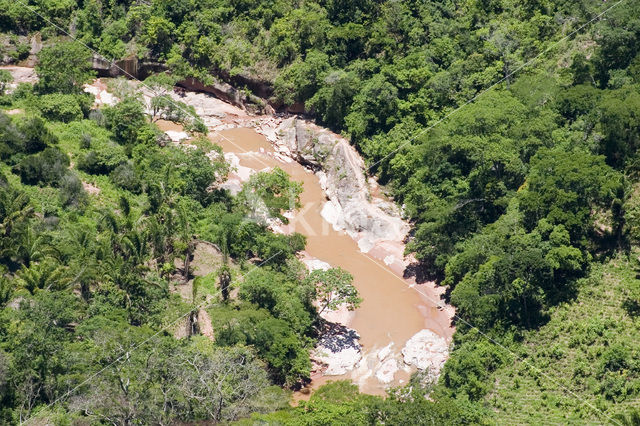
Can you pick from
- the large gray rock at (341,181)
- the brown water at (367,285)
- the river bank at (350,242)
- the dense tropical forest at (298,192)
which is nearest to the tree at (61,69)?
the dense tropical forest at (298,192)

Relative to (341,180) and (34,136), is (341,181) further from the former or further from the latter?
(34,136)

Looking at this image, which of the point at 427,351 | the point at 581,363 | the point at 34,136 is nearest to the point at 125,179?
the point at 34,136

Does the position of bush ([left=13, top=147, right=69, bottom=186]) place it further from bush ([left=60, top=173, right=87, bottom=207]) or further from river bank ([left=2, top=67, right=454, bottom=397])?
river bank ([left=2, top=67, right=454, bottom=397])

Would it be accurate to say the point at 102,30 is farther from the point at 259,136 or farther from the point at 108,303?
the point at 108,303

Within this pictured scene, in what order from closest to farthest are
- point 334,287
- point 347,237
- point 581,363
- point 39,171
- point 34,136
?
point 581,363
point 334,287
point 39,171
point 34,136
point 347,237

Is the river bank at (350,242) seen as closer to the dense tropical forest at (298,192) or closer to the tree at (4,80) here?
the dense tropical forest at (298,192)

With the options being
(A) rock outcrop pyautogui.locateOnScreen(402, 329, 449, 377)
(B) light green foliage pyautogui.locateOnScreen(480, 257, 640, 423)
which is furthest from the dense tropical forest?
(A) rock outcrop pyautogui.locateOnScreen(402, 329, 449, 377)

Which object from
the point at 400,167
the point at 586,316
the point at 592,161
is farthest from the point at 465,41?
the point at 586,316
